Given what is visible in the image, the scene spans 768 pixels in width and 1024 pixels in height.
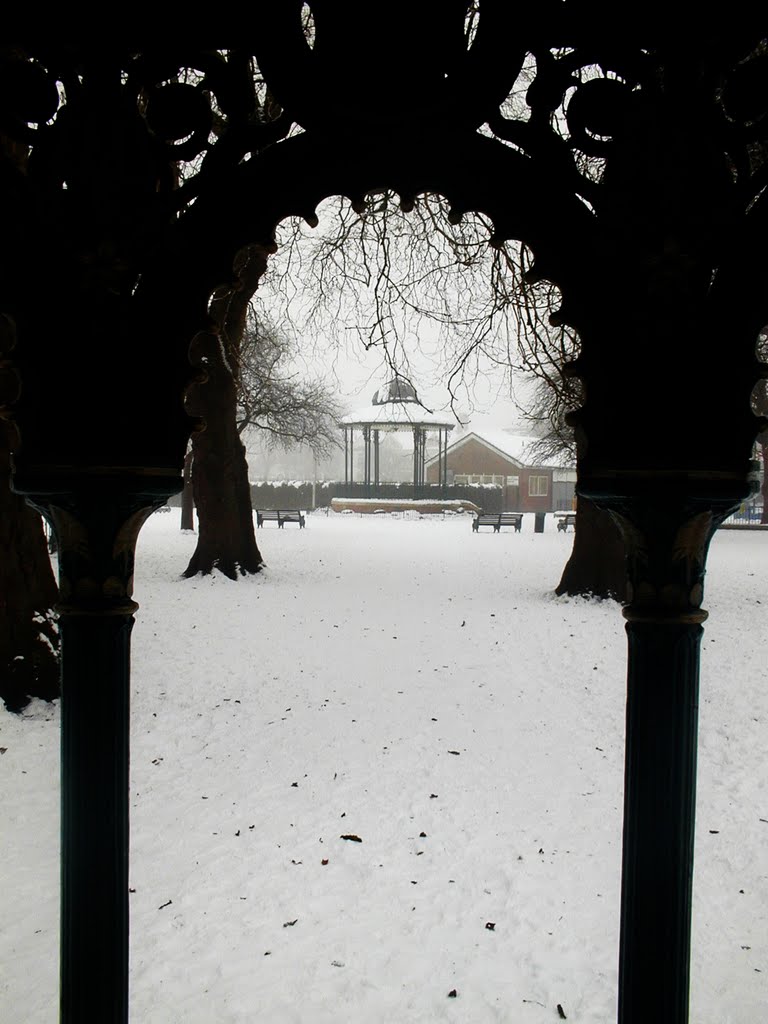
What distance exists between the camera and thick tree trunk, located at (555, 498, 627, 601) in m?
10.9

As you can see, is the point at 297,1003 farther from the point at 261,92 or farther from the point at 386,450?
the point at 386,450

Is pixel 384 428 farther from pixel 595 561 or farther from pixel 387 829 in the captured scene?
pixel 387 829

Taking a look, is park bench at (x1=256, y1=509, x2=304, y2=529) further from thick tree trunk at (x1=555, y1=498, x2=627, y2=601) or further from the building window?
the building window

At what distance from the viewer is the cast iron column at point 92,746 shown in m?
1.91

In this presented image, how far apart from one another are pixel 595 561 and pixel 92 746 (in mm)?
10034

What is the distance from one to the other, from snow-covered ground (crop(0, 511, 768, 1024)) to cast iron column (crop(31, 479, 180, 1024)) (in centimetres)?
113

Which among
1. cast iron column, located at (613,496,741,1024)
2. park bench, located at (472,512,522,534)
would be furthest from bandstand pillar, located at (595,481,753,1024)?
park bench, located at (472,512,522,534)

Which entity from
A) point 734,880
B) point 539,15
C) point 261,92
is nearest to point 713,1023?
point 734,880

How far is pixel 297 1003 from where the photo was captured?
9.48 ft

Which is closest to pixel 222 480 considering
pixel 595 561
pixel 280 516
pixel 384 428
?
pixel 595 561

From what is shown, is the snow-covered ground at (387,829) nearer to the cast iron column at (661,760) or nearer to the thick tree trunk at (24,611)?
the thick tree trunk at (24,611)

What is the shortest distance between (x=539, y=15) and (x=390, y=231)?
1027 cm

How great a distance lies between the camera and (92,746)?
1929 mm

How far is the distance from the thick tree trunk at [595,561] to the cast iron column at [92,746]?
9.52 metres
